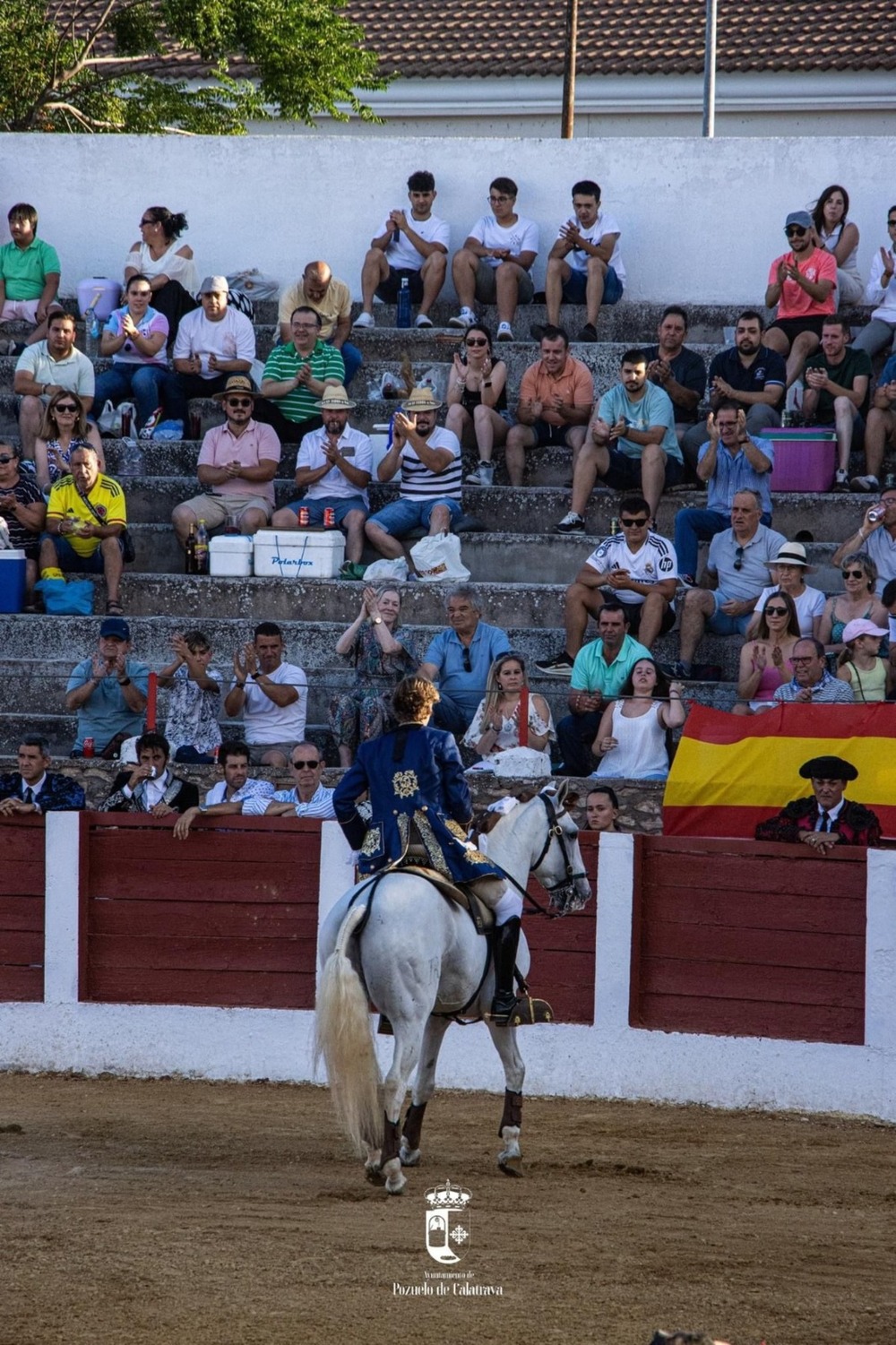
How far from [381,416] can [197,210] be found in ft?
10.3

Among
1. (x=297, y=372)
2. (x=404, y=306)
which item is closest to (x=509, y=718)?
(x=297, y=372)

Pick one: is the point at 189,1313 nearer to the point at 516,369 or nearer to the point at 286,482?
the point at 286,482

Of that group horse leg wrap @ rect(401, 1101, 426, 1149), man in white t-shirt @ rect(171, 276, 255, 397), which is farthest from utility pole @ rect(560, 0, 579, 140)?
horse leg wrap @ rect(401, 1101, 426, 1149)

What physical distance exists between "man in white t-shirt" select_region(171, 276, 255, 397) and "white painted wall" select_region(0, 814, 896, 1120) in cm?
487

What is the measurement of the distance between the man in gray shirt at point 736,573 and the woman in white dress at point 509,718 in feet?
4.08

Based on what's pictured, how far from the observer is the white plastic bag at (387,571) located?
1182 cm

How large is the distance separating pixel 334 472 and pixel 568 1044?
4.64 meters

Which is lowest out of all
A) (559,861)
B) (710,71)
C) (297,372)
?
(559,861)

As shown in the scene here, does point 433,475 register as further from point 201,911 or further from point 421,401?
point 201,911

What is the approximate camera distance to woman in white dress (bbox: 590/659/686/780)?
→ 9.92m

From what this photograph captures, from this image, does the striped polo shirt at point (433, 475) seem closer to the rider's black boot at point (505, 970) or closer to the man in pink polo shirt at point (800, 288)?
the man in pink polo shirt at point (800, 288)

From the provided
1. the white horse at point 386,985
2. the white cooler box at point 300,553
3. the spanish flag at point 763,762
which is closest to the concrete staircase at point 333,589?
the white cooler box at point 300,553

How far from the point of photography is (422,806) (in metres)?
6.86

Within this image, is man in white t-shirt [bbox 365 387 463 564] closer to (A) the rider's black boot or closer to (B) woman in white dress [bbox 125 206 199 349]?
(B) woman in white dress [bbox 125 206 199 349]
